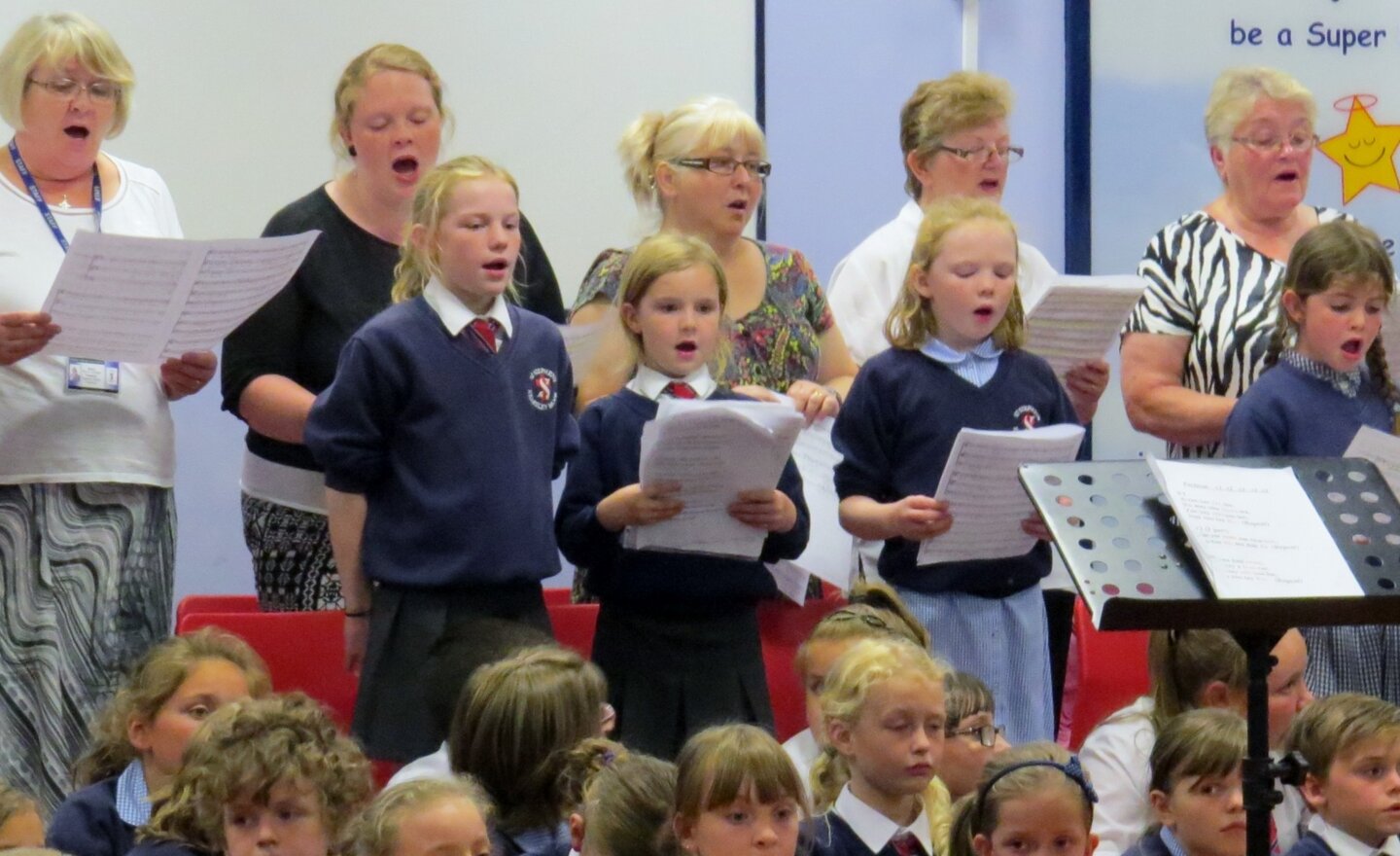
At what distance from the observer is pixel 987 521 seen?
3.88 meters

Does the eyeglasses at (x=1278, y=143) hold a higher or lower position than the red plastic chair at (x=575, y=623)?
higher

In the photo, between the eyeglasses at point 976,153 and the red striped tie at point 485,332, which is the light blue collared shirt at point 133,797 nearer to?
the red striped tie at point 485,332

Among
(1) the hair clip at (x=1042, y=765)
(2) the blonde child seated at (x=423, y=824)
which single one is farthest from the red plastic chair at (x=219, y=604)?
(1) the hair clip at (x=1042, y=765)

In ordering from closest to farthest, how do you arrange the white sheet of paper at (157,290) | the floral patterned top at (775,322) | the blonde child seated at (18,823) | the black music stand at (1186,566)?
the black music stand at (1186,566), the blonde child seated at (18,823), the white sheet of paper at (157,290), the floral patterned top at (775,322)

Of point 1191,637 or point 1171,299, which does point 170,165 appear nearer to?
point 1171,299

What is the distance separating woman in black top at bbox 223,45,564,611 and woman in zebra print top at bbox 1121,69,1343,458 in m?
1.61

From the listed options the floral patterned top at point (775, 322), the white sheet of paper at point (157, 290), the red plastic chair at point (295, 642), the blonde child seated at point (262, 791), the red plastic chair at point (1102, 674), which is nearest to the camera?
the blonde child seated at point (262, 791)

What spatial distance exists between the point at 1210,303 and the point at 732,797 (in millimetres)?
1992

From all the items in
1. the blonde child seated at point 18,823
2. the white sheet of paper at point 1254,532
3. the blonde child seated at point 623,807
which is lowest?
the blonde child seated at point 623,807

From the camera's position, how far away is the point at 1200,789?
353 centimetres

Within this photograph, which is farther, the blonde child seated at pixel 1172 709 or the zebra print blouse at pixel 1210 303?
the zebra print blouse at pixel 1210 303

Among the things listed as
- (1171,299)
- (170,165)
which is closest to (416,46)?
(170,165)

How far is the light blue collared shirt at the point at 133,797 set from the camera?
3.45 metres

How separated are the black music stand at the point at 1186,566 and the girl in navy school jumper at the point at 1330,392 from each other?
96 cm
